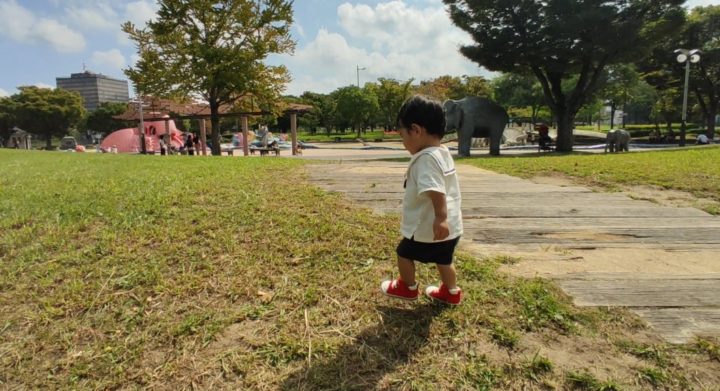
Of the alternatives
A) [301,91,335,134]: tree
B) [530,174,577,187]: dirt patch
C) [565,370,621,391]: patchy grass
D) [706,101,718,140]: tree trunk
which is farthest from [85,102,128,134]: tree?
[565,370,621,391]: patchy grass

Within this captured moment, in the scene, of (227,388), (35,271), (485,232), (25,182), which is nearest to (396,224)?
(485,232)

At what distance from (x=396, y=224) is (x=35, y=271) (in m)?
2.79

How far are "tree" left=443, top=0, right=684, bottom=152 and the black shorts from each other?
1763cm

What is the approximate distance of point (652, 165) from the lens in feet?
29.8

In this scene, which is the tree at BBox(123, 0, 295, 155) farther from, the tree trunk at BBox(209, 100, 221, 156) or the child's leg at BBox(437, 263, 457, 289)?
the child's leg at BBox(437, 263, 457, 289)

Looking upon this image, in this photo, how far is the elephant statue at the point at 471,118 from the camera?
17.2 m

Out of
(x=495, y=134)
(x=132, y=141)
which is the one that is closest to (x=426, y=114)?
(x=495, y=134)

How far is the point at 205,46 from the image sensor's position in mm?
22547

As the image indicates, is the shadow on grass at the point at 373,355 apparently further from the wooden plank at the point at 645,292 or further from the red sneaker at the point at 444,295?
the wooden plank at the point at 645,292

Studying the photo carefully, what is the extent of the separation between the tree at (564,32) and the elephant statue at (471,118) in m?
2.99

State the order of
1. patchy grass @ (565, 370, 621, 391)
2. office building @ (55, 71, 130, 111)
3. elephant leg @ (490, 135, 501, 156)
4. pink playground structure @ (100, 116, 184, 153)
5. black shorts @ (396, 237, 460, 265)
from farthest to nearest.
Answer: office building @ (55, 71, 130, 111), pink playground structure @ (100, 116, 184, 153), elephant leg @ (490, 135, 501, 156), black shorts @ (396, 237, 460, 265), patchy grass @ (565, 370, 621, 391)

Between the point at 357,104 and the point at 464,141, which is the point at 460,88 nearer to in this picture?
the point at 357,104

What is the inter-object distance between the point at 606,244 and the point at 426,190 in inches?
92.4

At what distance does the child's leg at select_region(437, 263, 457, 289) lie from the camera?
2.50 metres
